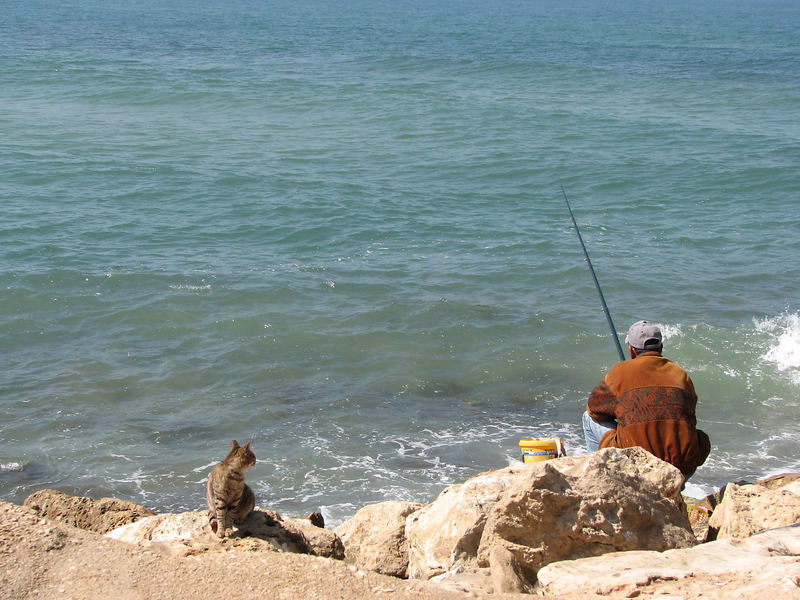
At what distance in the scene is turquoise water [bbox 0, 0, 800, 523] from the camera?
7.34 meters

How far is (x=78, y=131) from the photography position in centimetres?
1909

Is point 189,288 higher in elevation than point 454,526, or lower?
lower

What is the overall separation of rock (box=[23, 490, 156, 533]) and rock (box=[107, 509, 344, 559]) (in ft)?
0.95

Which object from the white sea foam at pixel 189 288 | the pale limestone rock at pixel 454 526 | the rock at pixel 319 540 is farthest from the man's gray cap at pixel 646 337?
the white sea foam at pixel 189 288

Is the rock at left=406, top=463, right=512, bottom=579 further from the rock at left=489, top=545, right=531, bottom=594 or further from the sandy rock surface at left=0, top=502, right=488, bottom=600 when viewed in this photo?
the sandy rock surface at left=0, top=502, right=488, bottom=600

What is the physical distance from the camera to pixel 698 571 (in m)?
3.19

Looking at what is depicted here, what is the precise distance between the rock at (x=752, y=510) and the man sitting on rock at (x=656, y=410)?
0.25m

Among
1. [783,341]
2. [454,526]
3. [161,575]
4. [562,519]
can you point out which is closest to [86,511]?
[161,575]

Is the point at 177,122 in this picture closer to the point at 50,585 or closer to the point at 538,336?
the point at 538,336

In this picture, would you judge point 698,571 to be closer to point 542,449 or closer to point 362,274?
point 542,449

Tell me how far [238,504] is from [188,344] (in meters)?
5.60

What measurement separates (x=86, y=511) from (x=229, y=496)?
4.14 ft

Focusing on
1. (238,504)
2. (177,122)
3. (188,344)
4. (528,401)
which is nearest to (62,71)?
(177,122)

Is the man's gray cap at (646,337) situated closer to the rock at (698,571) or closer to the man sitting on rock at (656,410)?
the man sitting on rock at (656,410)
